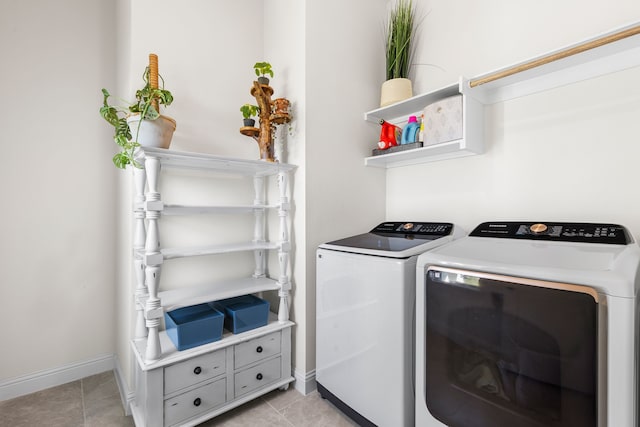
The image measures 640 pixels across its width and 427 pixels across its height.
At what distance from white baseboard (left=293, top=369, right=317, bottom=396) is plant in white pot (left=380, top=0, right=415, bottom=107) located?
1.85 m

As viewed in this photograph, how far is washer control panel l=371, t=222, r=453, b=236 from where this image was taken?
5.38 ft

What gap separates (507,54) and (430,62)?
1.63 feet

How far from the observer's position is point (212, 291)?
66.1 inches

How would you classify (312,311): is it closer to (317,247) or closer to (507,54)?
(317,247)

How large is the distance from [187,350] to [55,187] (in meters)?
1.45

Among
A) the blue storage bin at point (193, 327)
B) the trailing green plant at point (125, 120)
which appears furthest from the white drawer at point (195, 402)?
the trailing green plant at point (125, 120)

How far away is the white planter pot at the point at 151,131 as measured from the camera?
1.37 metres

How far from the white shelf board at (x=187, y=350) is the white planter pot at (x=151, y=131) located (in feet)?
3.39

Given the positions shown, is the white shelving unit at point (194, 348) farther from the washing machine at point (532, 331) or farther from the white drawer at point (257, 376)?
the washing machine at point (532, 331)

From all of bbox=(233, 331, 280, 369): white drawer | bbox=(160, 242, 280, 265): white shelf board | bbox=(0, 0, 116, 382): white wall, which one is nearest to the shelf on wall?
bbox=(160, 242, 280, 265): white shelf board

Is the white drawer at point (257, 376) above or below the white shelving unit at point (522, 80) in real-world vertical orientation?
below

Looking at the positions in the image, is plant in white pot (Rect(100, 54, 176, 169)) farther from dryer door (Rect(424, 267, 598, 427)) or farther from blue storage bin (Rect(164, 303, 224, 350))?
dryer door (Rect(424, 267, 598, 427))

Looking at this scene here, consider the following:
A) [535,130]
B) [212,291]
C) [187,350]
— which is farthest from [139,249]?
[535,130]

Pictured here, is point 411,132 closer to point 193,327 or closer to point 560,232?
point 560,232
